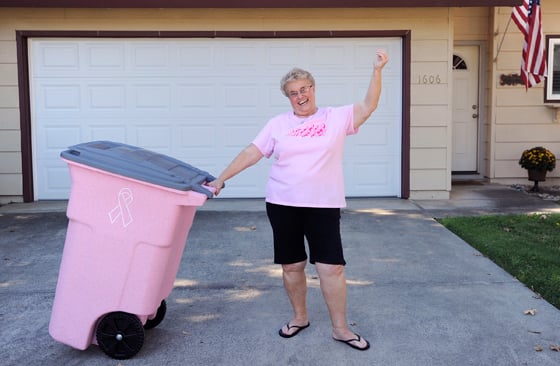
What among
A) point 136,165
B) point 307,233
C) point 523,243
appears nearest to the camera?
point 136,165

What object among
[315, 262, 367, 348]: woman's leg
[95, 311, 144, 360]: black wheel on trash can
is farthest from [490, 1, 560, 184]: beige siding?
[95, 311, 144, 360]: black wheel on trash can

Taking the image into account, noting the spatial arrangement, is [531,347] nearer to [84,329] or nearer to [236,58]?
[84,329]

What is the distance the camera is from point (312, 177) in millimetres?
3594

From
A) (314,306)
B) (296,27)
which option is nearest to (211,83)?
(296,27)

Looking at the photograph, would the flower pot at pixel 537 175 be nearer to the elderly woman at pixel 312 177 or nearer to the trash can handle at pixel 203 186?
the elderly woman at pixel 312 177

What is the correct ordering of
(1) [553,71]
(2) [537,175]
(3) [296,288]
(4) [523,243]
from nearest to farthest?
(3) [296,288], (4) [523,243], (2) [537,175], (1) [553,71]

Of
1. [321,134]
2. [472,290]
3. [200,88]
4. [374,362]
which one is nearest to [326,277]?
[374,362]

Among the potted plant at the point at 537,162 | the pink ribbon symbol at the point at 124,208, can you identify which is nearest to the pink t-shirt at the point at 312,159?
the pink ribbon symbol at the point at 124,208

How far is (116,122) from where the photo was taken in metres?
8.64

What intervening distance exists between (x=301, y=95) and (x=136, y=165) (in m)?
1.03

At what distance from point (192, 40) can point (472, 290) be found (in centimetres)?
545

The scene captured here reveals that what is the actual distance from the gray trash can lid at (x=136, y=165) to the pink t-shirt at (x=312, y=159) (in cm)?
48

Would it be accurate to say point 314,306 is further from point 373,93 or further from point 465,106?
point 465,106

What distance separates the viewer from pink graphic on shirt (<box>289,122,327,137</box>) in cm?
361
